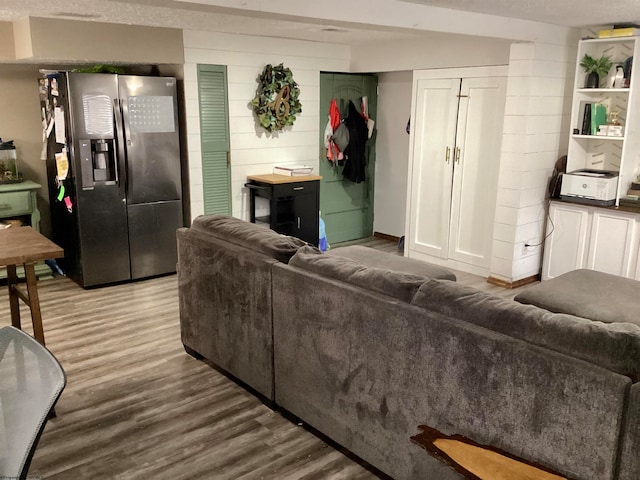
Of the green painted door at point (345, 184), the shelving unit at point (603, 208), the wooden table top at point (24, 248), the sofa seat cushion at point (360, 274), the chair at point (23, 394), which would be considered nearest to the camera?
the chair at point (23, 394)

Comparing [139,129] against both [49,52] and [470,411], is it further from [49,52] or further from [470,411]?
[470,411]

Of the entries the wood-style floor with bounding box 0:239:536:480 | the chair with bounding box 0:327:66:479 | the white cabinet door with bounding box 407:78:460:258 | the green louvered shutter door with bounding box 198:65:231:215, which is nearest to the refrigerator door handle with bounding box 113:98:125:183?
the green louvered shutter door with bounding box 198:65:231:215

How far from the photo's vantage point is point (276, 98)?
5504 mm

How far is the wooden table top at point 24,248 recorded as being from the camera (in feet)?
8.58

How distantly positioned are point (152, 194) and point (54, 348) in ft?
5.66

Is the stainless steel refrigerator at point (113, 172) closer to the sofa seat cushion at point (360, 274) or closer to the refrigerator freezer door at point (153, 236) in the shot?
the refrigerator freezer door at point (153, 236)

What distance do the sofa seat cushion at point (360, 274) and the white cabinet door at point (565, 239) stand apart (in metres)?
3.01

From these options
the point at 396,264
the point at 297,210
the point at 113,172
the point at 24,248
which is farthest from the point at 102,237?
the point at 396,264

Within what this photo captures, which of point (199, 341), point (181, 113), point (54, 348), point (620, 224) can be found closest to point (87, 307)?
point (54, 348)

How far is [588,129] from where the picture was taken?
184 inches

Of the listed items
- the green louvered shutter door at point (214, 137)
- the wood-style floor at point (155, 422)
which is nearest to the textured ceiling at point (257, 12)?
the green louvered shutter door at point (214, 137)

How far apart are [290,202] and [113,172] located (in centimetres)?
170

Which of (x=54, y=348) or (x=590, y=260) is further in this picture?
(x=590, y=260)

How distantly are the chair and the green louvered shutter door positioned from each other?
3.67 metres
